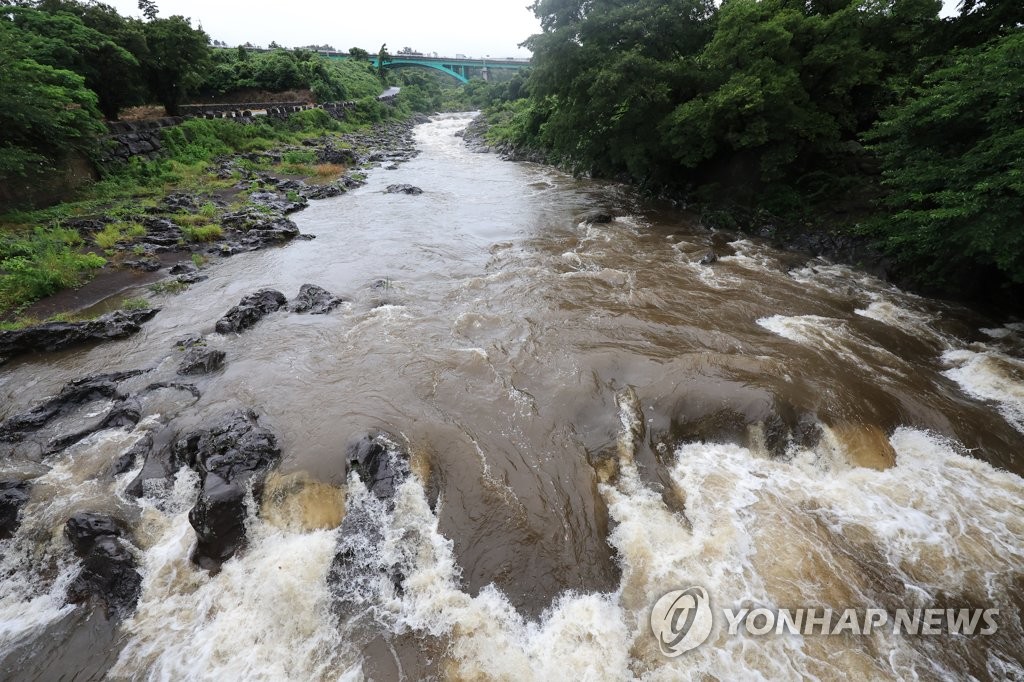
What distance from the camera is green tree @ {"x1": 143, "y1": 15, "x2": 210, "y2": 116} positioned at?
3344 cm

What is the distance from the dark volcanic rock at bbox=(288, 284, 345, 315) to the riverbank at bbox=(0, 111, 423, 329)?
5323 mm

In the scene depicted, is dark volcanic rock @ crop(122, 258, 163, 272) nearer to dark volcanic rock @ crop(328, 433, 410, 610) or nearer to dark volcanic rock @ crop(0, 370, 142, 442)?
dark volcanic rock @ crop(0, 370, 142, 442)

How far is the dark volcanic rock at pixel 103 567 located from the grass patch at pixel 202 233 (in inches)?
672

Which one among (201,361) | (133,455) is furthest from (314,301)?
(133,455)

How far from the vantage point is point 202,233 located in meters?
20.2

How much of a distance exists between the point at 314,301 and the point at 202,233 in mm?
10507

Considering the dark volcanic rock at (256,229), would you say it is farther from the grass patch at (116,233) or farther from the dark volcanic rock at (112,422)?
the dark volcanic rock at (112,422)

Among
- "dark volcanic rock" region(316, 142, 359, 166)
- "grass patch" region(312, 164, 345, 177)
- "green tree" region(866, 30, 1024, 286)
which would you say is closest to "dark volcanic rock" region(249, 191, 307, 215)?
"grass patch" region(312, 164, 345, 177)

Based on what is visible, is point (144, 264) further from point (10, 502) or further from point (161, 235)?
point (10, 502)

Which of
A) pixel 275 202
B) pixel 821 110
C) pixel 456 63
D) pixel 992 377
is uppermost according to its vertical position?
pixel 456 63

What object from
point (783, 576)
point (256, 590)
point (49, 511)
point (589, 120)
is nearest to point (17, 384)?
point (49, 511)

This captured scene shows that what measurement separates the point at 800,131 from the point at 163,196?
3331cm

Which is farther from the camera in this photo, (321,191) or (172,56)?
(172,56)

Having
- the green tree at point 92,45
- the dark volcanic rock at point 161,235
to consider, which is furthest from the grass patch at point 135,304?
the green tree at point 92,45
